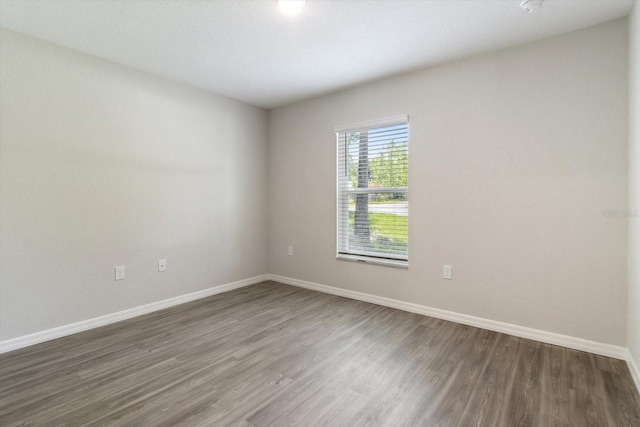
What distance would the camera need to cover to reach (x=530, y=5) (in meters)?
2.03

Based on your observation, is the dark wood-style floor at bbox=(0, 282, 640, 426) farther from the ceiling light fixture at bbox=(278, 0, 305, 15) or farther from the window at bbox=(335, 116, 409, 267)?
the ceiling light fixture at bbox=(278, 0, 305, 15)

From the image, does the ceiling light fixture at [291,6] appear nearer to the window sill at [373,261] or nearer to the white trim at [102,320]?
the window sill at [373,261]

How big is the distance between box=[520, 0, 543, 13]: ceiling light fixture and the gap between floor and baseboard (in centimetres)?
240

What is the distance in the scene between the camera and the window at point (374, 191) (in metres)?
3.32

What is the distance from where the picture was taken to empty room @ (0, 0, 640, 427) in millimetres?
1896

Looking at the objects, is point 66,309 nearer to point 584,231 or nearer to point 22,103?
point 22,103

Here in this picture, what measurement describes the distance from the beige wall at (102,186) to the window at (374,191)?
4.78 feet

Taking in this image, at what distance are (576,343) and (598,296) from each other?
401mm

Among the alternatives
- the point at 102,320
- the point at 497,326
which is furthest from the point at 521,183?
the point at 102,320

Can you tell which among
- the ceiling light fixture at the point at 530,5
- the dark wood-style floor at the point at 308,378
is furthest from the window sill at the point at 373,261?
the ceiling light fixture at the point at 530,5

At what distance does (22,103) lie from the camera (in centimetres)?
244

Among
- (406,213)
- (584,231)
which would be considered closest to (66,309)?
(406,213)

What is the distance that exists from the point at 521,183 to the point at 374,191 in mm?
1440

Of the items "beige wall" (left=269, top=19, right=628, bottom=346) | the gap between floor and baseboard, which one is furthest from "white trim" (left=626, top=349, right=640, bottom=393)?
"beige wall" (left=269, top=19, right=628, bottom=346)
